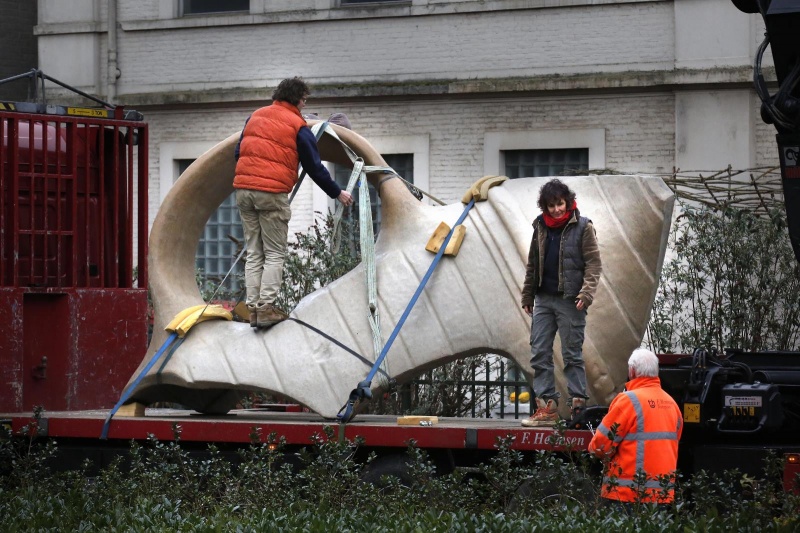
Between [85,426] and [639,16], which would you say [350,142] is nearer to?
[85,426]

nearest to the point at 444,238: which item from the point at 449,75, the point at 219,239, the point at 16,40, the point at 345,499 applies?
the point at 345,499

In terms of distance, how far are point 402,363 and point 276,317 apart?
38.6 inches

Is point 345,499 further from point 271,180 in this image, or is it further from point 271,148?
point 271,148

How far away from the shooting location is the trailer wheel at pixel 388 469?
8.74m

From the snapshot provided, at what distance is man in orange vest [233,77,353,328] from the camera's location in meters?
9.82

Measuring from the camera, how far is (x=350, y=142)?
1048cm

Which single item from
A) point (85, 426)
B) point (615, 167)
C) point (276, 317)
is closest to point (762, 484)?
point (276, 317)

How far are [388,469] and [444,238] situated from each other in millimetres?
1796

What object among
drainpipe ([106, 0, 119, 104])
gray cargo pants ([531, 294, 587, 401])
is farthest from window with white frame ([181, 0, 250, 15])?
gray cargo pants ([531, 294, 587, 401])

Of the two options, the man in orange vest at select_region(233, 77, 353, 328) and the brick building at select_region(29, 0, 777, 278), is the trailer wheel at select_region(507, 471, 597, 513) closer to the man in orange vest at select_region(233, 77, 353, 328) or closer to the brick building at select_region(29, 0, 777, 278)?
the man in orange vest at select_region(233, 77, 353, 328)

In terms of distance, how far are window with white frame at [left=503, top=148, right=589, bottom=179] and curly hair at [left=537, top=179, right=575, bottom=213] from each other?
917cm

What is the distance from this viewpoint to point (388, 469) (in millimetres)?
8805

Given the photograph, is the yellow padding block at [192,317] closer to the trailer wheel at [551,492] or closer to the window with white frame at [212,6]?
the trailer wheel at [551,492]

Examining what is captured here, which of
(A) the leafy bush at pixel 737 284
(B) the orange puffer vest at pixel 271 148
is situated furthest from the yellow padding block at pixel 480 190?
(A) the leafy bush at pixel 737 284
